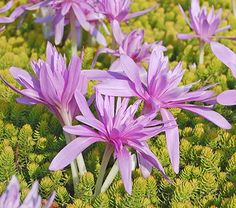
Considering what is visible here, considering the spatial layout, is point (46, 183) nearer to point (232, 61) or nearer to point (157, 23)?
point (232, 61)

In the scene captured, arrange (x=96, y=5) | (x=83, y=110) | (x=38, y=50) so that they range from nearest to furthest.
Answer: (x=83, y=110) → (x=96, y=5) → (x=38, y=50)

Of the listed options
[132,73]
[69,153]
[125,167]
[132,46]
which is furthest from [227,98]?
[132,46]

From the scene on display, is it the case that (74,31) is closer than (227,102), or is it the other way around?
(227,102)

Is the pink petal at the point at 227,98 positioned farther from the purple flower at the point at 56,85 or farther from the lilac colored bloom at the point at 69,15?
the lilac colored bloom at the point at 69,15

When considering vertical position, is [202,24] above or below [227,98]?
below

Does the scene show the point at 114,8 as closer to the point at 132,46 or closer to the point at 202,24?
the point at 132,46

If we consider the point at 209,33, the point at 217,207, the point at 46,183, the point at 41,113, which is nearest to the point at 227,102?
the point at 217,207

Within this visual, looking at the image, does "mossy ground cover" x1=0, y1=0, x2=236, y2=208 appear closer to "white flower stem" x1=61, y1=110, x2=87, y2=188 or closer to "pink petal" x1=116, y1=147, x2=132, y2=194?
"white flower stem" x1=61, y1=110, x2=87, y2=188
